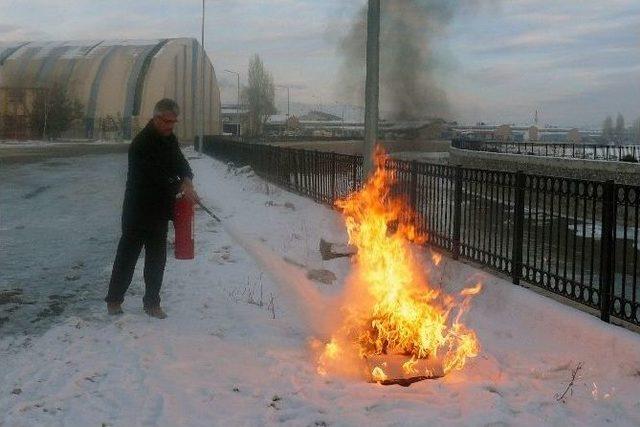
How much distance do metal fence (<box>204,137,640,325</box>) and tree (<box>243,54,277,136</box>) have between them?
84.6 m

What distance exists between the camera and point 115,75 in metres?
74.0

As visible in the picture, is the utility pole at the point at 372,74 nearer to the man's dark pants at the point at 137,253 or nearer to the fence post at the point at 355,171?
the man's dark pants at the point at 137,253

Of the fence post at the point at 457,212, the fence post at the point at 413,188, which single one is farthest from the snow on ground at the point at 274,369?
the fence post at the point at 413,188

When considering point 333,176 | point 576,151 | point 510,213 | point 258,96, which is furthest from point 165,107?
point 258,96

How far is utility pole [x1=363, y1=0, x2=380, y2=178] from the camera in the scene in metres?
6.73

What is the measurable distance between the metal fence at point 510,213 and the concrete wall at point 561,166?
587cm

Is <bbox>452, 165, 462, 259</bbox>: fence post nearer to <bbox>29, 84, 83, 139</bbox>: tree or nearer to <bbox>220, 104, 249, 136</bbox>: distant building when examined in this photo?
<bbox>29, 84, 83, 139</bbox>: tree

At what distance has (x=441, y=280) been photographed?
6.86 meters

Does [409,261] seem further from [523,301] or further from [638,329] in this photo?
[638,329]

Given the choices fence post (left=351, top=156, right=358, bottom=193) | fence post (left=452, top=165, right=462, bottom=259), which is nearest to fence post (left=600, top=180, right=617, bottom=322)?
fence post (left=452, top=165, right=462, bottom=259)

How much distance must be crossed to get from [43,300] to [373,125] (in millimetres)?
3781

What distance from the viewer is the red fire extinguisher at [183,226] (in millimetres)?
5473

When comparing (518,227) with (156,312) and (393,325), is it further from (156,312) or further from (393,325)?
(156,312)

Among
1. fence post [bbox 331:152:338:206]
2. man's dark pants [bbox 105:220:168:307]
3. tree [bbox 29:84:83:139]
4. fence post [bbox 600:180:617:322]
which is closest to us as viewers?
fence post [bbox 600:180:617:322]
